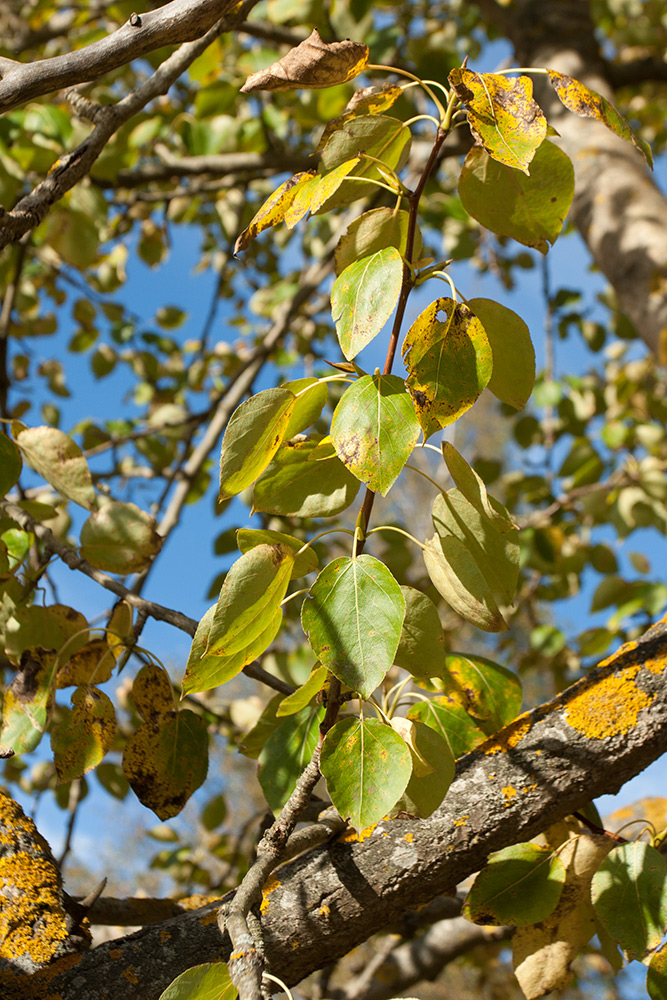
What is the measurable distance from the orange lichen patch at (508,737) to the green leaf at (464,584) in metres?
0.17

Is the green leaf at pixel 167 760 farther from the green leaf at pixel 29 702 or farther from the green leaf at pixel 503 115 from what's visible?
the green leaf at pixel 503 115

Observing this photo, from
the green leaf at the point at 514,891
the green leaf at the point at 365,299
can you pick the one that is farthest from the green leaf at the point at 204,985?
the green leaf at the point at 365,299

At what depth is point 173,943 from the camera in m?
0.56

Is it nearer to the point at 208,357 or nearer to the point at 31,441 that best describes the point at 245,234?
the point at 31,441

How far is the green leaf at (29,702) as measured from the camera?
2.02ft

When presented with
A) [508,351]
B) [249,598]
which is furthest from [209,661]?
[508,351]

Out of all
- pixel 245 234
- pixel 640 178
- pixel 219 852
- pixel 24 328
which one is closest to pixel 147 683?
Answer: pixel 245 234

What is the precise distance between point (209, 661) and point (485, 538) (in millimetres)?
200

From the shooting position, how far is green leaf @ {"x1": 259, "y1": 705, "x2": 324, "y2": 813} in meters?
0.59

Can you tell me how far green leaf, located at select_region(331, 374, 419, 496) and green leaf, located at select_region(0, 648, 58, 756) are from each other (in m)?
0.39

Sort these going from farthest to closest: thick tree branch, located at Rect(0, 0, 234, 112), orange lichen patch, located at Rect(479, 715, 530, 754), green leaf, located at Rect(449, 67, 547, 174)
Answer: orange lichen patch, located at Rect(479, 715, 530, 754), thick tree branch, located at Rect(0, 0, 234, 112), green leaf, located at Rect(449, 67, 547, 174)

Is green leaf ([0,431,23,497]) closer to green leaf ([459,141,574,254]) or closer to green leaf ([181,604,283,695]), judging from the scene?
green leaf ([181,604,283,695])

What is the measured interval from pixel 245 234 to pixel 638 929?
543 millimetres

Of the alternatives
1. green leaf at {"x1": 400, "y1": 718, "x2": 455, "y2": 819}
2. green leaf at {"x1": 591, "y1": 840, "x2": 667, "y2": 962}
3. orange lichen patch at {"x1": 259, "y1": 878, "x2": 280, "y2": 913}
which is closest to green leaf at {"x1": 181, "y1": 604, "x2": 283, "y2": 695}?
green leaf at {"x1": 400, "y1": 718, "x2": 455, "y2": 819}
